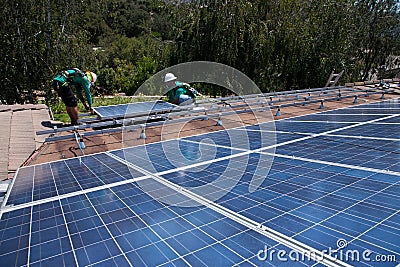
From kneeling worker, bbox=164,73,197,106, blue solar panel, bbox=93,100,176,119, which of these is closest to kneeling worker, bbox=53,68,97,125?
blue solar panel, bbox=93,100,176,119

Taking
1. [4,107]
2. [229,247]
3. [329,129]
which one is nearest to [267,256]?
[229,247]

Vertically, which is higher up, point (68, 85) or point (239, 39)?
point (239, 39)

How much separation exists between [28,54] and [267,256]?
16468mm

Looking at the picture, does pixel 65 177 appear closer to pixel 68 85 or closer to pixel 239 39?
pixel 68 85

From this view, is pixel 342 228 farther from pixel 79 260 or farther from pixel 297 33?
pixel 297 33

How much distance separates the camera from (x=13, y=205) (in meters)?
3.68

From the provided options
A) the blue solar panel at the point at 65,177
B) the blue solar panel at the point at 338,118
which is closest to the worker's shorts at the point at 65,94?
the blue solar panel at the point at 65,177

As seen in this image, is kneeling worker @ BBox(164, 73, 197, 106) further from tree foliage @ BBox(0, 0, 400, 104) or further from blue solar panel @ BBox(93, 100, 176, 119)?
tree foliage @ BBox(0, 0, 400, 104)

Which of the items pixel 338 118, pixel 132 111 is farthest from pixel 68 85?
pixel 338 118

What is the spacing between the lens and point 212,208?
3256mm

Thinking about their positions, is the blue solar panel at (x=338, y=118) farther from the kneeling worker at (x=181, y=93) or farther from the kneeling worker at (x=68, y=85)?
the kneeling worker at (x=68, y=85)

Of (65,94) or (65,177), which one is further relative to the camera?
(65,94)

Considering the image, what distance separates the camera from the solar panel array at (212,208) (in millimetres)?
2453

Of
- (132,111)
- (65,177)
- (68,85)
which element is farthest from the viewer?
(132,111)
